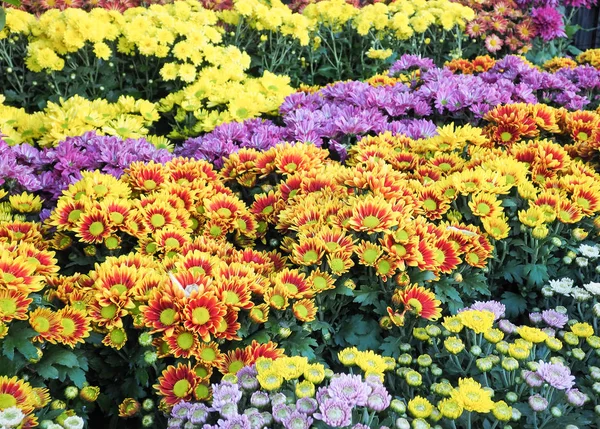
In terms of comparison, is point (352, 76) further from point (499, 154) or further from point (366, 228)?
point (366, 228)

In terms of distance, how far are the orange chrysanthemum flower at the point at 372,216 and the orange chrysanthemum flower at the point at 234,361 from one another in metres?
0.53

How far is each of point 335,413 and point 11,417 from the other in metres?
0.72

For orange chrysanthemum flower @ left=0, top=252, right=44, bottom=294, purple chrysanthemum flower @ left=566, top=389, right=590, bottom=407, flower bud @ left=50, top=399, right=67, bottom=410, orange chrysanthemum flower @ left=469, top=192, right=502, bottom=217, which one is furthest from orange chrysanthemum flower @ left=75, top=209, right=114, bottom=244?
purple chrysanthemum flower @ left=566, top=389, right=590, bottom=407

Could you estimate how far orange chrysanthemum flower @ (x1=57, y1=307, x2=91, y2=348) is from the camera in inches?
60.1

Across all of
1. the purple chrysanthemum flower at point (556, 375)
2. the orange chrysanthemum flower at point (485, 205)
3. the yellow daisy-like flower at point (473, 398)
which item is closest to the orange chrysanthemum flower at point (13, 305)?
the yellow daisy-like flower at point (473, 398)

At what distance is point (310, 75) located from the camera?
16.4ft

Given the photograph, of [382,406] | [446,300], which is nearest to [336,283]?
[446,300]

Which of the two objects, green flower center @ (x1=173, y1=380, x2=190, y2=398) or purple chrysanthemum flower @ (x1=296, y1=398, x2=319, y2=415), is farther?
green flower center @ (x1=173, y1=380, x2=190, y2=398)

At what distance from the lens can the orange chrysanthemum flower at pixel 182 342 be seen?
1.51 m

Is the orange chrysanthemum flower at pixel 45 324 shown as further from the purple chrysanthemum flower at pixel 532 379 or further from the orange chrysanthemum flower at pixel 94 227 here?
the purple chrysanthemum flower at pixel 532 379

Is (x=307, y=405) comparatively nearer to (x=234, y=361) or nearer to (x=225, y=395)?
(x=225, y=395)

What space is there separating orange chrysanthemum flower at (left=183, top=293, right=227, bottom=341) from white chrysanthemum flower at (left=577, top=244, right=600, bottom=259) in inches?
54.0

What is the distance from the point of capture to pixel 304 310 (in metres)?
1.67

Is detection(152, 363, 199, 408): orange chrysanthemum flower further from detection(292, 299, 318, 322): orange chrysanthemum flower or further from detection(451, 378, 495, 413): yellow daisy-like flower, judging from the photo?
detection(451, 378, 495, 413): yellow daisy-like flower
